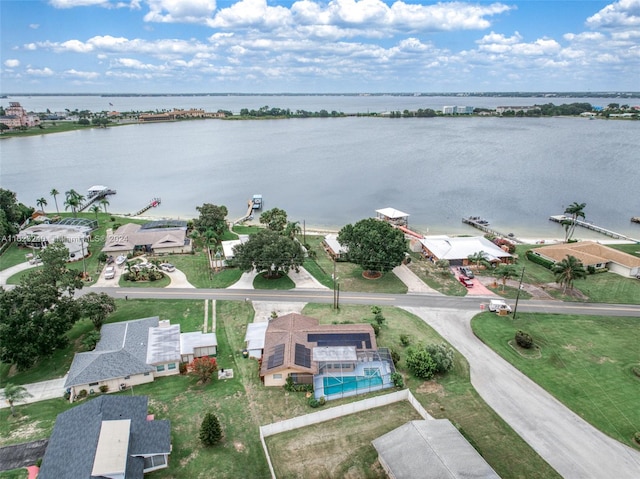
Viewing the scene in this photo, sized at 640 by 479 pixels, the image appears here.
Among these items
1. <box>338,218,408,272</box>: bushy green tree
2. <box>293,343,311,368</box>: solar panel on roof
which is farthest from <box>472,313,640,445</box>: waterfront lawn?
<box>293,343,311,368</box>: solar panel on roof

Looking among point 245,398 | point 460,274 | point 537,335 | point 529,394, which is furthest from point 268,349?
point 460,274

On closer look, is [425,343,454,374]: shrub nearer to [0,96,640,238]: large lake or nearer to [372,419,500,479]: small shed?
[372,419,500,479]: small shed

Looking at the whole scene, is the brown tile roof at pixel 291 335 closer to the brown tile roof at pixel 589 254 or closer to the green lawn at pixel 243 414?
the green lawn at pixel 243 414

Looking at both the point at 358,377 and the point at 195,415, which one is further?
the point at 358,377

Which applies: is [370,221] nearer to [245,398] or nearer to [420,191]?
[245,398]

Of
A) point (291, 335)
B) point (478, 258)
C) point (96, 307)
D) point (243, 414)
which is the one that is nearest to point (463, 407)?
point (291, 335)
